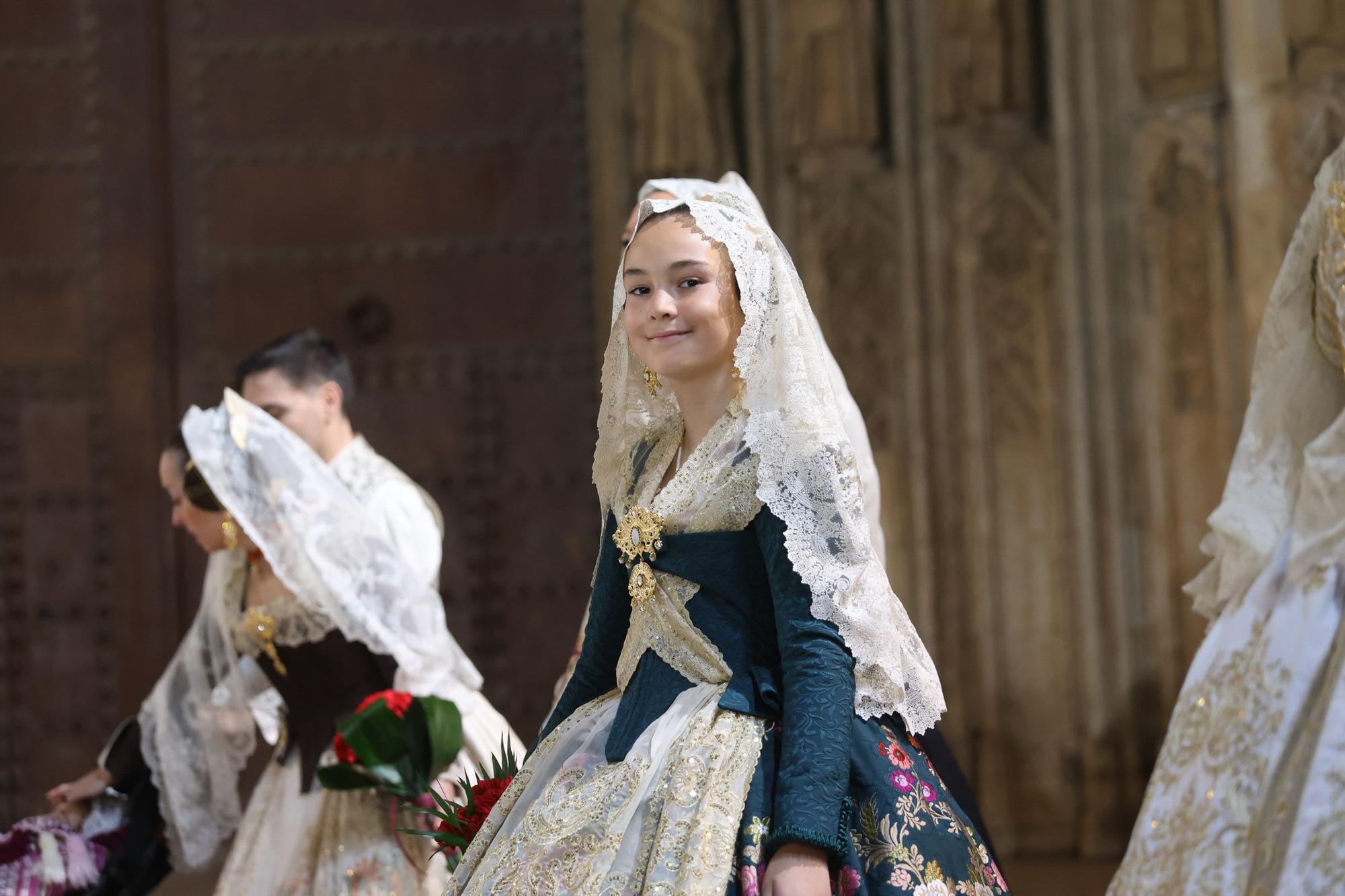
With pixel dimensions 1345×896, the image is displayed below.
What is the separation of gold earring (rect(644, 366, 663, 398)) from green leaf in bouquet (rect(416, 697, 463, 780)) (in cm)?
102

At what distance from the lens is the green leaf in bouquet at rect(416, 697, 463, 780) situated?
3053mm

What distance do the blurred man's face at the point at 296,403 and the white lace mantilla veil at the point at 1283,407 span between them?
2115 mm

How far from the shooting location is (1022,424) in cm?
545

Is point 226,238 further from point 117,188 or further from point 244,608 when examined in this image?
point 244,608

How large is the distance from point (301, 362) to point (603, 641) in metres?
1.88

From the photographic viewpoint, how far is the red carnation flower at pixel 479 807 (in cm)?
237

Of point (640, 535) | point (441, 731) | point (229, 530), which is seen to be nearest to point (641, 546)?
point (640, 535)

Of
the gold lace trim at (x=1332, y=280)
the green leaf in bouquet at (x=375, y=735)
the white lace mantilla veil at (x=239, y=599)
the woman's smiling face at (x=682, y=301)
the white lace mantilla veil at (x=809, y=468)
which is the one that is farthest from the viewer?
the white lace mantilla veil at (x=239, y=599)

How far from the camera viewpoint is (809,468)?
2.05 m

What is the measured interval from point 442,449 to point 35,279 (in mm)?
1740

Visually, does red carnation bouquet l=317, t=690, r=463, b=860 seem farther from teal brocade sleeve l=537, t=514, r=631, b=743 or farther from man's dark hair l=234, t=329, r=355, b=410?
man's dark hair l=234, t=329, r=355, b=410

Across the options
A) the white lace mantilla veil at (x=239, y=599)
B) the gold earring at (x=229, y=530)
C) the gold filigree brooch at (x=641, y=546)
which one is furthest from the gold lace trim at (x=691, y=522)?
the gold earring at (x=229, y=530)

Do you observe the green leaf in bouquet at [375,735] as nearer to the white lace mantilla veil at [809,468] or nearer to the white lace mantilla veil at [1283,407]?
the white lace mantilla veil at [809,468]

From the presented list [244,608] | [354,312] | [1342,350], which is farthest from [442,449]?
[1342,350]
